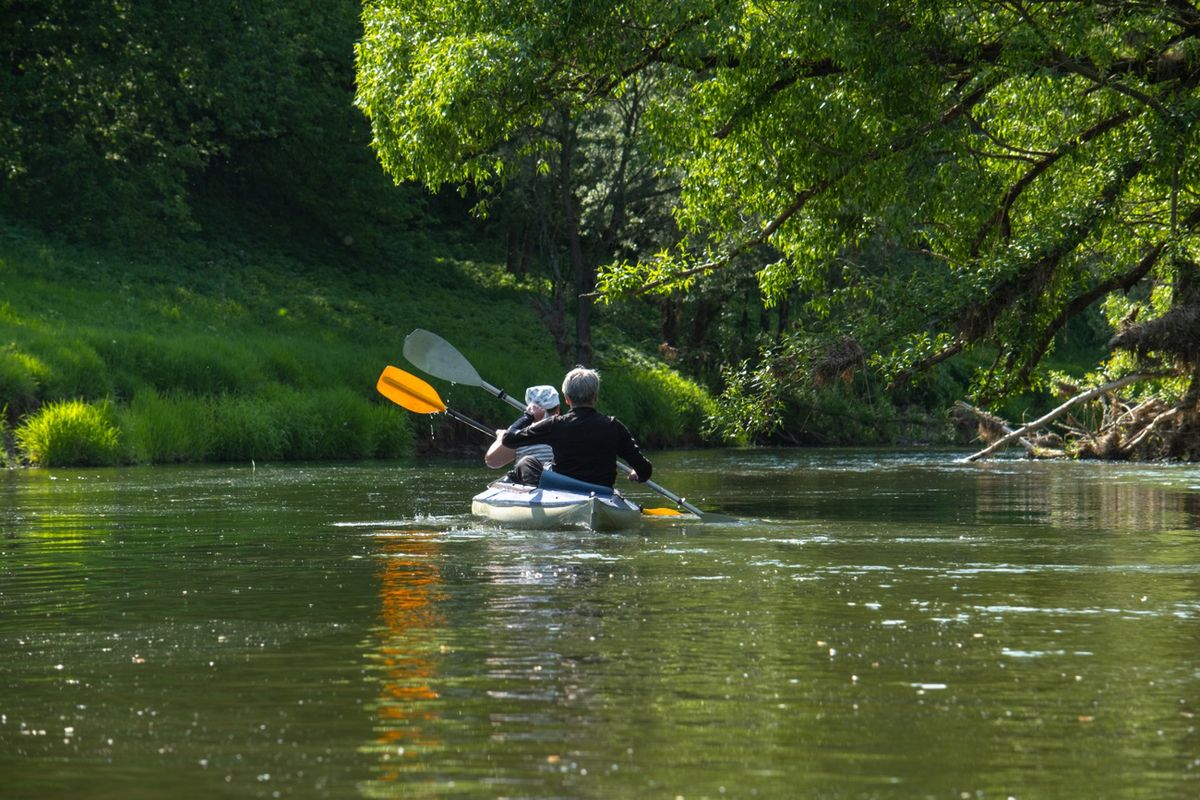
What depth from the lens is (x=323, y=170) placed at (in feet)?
140

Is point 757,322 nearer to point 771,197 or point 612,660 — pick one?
point 771,197

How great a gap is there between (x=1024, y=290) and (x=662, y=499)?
459 cm

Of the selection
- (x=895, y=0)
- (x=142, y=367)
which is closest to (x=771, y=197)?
(x=895, y=0)

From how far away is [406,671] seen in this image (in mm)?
6734

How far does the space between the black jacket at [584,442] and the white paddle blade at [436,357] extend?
483 centimetres

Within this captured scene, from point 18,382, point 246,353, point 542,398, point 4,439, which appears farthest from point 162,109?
point 542,398

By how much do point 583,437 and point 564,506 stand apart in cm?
58

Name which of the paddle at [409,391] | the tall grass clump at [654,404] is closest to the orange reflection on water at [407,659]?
the paddle at [409,391]

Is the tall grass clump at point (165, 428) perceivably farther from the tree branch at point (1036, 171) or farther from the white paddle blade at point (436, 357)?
the tree branch at point (1036, 171)

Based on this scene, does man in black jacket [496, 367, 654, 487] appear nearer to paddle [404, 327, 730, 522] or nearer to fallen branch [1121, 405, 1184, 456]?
paddle [404, 327, 730, 522]

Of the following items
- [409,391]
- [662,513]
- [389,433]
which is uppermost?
[409,391]

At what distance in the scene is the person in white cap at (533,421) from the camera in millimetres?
14734

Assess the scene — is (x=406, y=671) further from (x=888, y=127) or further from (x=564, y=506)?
(x=888, y=127)

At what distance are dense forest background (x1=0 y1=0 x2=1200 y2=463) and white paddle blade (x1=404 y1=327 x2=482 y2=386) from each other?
1.70m
